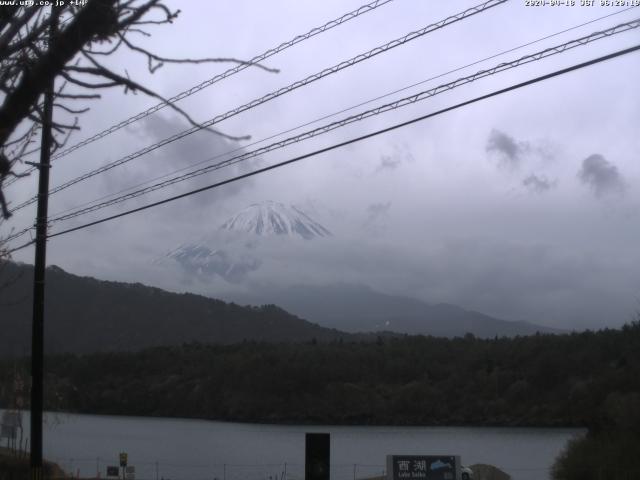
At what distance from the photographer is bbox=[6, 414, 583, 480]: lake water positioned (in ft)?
138

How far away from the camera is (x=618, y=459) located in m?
31.2

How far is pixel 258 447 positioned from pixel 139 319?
65.2 meters

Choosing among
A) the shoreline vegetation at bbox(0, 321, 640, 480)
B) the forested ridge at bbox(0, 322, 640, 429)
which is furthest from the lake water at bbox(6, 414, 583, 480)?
the forested ridge at bbox(0, 322, 640, 429)

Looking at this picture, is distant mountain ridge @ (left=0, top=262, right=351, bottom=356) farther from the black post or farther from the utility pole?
the black post

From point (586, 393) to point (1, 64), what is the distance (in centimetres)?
5395

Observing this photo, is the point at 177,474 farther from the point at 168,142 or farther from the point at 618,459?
the point at 168,142

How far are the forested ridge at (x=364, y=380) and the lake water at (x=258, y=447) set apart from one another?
9.16ft

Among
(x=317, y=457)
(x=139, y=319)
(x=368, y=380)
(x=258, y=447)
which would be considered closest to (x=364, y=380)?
(x=368, y=380)

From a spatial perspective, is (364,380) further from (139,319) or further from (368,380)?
(139,319)

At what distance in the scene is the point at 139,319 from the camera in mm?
114875

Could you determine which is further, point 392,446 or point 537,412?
point 537,412

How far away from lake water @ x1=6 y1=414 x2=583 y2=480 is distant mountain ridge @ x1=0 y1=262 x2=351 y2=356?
71.7 ft

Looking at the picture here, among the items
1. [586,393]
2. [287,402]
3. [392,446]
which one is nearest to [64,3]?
[392,446]

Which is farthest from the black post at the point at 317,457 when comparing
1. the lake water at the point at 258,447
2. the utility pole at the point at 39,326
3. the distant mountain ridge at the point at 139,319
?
the distant mountain ridge at the point at 139,319
